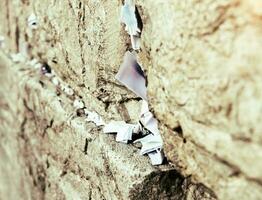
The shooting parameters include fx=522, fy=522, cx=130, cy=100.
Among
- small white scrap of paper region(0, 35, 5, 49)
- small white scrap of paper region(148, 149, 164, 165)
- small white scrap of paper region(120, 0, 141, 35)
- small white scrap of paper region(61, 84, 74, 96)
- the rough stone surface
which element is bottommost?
the rough stone surface

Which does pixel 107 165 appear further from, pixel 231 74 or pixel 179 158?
pixel 231 74

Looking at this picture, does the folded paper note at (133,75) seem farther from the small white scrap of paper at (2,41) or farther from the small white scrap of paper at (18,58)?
the small white scrap of paper at (2,41)

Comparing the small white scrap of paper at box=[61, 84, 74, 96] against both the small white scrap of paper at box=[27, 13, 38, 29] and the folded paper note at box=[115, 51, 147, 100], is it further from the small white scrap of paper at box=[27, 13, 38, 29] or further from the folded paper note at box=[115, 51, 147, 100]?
the folded paper note at box=[115, 51, 147, 100]

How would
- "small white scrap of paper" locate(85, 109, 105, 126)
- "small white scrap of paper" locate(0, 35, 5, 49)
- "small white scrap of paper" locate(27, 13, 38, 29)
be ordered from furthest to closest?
"small white scrap of paper" locate(0, 35, 5, 49), "small white scrap of paper" locate(27, 13, 38, 29), "small white scrap of paper" locate(85, 109, 105, 126)

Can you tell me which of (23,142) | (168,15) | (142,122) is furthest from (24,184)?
(168,15)

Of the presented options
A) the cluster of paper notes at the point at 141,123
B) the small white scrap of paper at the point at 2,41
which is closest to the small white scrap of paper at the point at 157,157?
the cluster of paper notes at the point at 141,123

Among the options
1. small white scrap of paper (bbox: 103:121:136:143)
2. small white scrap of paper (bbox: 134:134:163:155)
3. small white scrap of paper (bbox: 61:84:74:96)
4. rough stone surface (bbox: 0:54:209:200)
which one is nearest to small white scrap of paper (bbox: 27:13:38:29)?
rough stone surface (bbox: 0:54:209:200)

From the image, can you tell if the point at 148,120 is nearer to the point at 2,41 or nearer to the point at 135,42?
the point at 135,42
